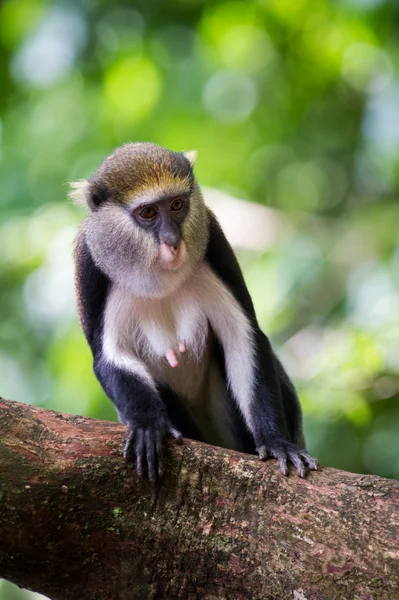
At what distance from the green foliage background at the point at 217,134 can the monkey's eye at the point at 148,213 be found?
2383 mm

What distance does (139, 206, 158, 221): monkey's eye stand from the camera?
13.3 ft

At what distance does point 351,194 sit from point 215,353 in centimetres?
461

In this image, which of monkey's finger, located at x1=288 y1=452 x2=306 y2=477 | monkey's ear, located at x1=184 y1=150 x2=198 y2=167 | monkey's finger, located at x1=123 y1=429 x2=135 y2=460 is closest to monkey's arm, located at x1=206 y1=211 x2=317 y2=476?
monkey's ear, located at x1=184 y1=150 x2=198 y2=167

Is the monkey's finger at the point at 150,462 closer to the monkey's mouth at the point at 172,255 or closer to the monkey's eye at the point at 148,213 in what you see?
the monkey's mouth at the point at 172,255

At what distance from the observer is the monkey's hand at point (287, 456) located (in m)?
3.37

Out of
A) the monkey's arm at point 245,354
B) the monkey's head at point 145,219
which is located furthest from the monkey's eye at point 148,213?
the monkey's arm at point 245,354

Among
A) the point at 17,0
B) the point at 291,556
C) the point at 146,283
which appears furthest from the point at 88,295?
the point at 17,0

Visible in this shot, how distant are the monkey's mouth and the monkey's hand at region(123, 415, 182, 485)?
0.86 m

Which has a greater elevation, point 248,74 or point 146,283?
point 248,74

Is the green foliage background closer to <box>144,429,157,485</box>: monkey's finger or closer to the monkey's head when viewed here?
the monkey's head

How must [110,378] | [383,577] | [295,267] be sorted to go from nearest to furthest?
[383,577], [110,378], [295,267]

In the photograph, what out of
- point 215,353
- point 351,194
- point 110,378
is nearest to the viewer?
point 110,378

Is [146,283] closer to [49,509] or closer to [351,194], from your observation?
[49,509]

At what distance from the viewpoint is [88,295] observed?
13.9 feet
